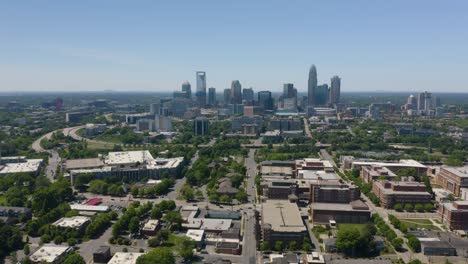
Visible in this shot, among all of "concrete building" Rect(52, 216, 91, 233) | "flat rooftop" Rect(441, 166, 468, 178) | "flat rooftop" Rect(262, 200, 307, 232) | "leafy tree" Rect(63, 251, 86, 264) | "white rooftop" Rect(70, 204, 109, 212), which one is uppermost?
"flat rooftop" Rect(441, 166, 468, 178)

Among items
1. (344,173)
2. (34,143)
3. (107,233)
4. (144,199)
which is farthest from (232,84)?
(107,233)

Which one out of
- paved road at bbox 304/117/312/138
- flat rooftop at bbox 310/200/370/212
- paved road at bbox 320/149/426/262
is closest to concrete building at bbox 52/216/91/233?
flat rooftop at bbox 310/200/370/212

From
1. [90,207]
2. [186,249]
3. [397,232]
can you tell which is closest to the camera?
[186,249]

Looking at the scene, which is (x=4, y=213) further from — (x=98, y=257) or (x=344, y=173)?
(x=344, y=173)

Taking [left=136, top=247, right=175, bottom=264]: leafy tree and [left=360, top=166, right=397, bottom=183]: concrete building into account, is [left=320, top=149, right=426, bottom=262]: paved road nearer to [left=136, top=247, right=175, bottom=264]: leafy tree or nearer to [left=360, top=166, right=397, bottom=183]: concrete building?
[left=360, top=166, right=397, bottom=183]: concrete building

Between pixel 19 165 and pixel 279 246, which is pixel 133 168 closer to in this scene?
pixel 19 165

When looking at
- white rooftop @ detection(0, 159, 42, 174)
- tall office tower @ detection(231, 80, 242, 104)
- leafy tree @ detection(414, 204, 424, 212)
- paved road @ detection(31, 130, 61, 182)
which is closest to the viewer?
leafy tree @ detection(414, 204, 424, 212)

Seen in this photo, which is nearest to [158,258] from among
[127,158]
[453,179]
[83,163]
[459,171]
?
[83,163]
